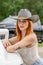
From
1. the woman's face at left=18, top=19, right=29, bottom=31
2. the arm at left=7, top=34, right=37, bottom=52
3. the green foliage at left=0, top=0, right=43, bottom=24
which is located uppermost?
the woman's face at left=18, top=19, right=29, bottom=31

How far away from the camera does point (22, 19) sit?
2156 millimetres

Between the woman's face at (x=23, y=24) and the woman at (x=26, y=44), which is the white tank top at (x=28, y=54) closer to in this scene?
the woman at (x=26, y=44)

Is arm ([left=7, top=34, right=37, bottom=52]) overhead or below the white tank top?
overhead

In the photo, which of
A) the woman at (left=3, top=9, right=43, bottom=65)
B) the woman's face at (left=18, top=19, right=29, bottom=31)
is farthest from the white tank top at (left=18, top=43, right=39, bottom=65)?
the woman's face at (left=18, top=19, right=29, bottom=31)

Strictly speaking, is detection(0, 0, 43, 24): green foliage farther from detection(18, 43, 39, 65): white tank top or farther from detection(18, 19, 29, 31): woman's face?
detection(18, 43, 39, 65): white tank top

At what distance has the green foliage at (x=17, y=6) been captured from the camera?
11.4m

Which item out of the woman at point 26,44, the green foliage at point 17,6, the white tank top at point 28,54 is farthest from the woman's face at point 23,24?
the green foliage at point 17,6

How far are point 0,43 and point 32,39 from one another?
330mm

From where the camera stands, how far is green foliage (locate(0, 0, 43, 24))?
11.4 metres

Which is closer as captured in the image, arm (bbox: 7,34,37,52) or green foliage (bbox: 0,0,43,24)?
arm (bbox: 7,34,37,52)

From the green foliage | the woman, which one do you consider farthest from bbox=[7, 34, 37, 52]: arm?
the green foliage

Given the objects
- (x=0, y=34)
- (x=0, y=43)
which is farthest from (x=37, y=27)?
A: (x=0, y=43)

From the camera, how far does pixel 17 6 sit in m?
11.4

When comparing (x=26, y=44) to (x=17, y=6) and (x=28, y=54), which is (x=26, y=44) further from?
(x=17, y=6)
